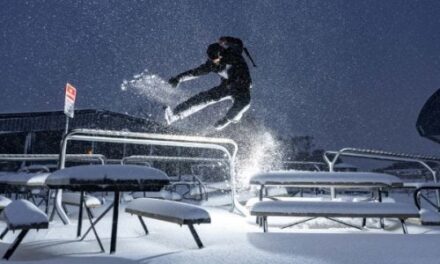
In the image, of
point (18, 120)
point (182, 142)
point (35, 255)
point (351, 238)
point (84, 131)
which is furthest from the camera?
point (18, 120)

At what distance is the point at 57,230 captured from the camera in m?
3.80

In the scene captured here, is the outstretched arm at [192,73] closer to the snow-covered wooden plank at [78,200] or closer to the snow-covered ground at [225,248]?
the snow-covered wooden plank at [78,200]

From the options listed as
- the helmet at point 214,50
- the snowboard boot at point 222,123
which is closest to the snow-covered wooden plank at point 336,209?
the snowboard boot at point 222,123

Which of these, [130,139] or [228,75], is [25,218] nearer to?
[130,139]

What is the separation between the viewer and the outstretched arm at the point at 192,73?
5.30 metres

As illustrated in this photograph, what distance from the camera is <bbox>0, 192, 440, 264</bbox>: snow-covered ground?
2471 millimetres

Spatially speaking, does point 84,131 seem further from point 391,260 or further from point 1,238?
point 391,260

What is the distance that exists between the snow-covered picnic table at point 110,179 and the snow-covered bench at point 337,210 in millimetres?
1188

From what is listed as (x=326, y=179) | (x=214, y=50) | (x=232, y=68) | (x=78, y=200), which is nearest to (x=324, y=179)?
(x=326, y=179)

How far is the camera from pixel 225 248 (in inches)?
111

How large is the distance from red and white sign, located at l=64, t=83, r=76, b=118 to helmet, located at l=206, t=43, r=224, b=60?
7.50 feet

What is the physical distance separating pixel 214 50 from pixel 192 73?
64cm

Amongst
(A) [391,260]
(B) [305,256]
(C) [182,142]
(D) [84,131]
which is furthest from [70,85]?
(A) [391,260]

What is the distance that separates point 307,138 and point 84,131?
53503mm
